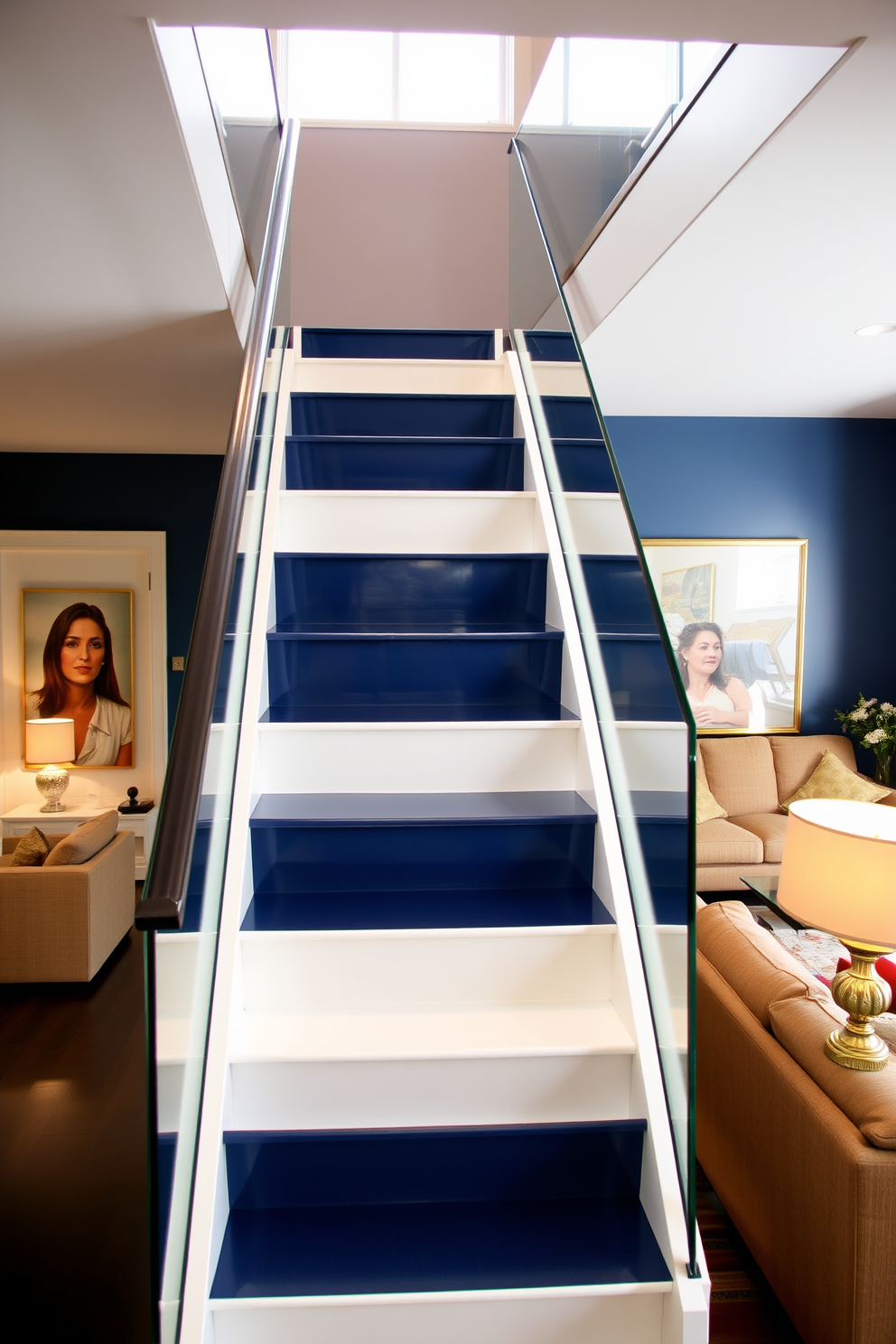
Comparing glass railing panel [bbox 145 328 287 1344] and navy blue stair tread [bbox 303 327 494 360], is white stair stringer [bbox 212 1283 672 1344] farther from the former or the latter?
navy blue stair tread [bbox 303 327 494 360]

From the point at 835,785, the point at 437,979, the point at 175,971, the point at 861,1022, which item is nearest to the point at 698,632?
the point at 835,785

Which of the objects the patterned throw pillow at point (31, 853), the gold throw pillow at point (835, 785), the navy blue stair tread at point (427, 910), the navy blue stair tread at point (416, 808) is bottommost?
the patterned throw pillow at point (31, 853)

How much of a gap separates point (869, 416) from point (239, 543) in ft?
15.7

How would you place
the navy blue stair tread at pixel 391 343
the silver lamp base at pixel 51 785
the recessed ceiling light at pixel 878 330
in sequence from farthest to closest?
1. the silver lamp base at pixel 51 785
2. the navy blue stair tread at pixel 391 343
3. the recessed ceiling light at pixel 878 330

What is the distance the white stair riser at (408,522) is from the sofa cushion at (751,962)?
127 centimetres

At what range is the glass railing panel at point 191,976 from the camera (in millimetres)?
1146

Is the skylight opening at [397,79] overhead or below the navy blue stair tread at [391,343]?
overhead

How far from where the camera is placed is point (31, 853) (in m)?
3.91

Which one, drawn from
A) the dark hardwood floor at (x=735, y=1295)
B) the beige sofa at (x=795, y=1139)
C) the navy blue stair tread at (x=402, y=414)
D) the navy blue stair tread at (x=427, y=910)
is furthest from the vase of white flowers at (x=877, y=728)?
the navy blue stair tread at (x=427, y=910)

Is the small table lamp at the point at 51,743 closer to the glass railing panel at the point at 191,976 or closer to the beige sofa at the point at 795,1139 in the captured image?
the glass railing panel at the point at 191,976

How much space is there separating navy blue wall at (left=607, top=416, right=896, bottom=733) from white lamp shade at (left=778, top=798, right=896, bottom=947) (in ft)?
10.8

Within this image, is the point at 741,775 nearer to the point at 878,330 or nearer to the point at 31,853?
the point at 878,330

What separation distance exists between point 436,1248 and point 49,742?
476 centimetres

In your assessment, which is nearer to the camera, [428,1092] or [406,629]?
[428,1092]
